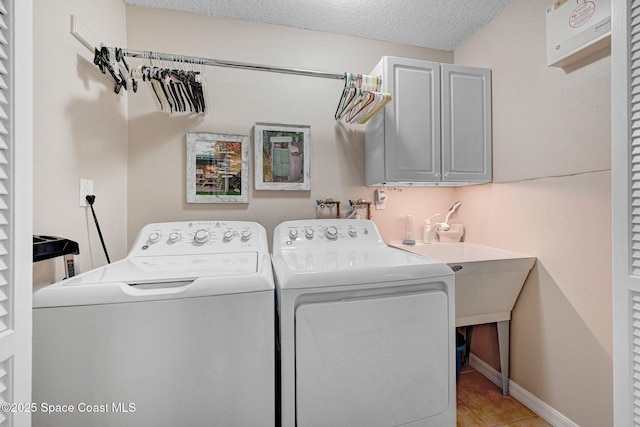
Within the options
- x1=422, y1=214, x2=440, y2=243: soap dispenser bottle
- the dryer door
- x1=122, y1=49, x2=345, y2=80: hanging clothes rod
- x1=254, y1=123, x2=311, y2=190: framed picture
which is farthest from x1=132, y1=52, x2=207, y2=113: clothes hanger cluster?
x1=422, y1=214, x2=440, y2=243: soap dispenser bottle

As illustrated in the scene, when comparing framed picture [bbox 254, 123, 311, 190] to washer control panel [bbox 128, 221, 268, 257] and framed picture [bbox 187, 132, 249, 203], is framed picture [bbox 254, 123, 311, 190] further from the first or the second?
washer control panel [bbox 128, 221, 268, 257]

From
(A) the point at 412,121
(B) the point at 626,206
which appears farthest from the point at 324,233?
(B) the point at 626,206

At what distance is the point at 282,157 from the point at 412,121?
943 mm

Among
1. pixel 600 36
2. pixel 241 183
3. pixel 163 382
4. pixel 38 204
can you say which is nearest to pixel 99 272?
pixel 38 204

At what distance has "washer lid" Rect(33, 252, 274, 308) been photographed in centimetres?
90

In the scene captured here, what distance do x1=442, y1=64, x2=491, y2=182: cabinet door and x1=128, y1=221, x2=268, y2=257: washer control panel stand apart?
4.53ft

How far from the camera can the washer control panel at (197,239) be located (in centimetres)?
151

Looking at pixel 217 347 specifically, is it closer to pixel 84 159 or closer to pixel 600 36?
pixel 84 159

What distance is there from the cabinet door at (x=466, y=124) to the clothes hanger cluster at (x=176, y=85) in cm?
161

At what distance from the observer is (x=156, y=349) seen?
945 millimetres

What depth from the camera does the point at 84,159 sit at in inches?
56.5

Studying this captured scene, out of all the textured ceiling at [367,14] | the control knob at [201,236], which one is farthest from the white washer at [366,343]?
the textured ceiling at [367,14]

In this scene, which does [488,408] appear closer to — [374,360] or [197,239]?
[374,360]

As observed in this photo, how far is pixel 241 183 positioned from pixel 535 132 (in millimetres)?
1932
